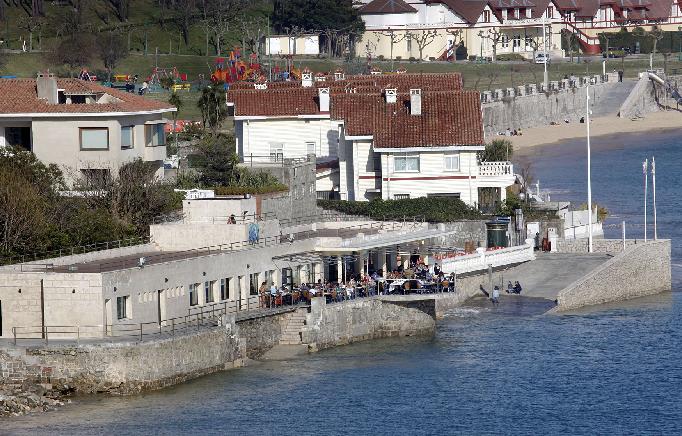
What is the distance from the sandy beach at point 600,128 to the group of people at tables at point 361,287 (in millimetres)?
73771

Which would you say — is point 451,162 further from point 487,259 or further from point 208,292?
point 208,292

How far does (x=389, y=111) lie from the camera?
8819 centimetres

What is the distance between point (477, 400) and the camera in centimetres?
5997

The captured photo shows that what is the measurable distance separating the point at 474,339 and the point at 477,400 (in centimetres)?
859

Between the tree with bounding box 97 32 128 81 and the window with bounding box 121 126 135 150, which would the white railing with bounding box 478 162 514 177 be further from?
the tree with bounding box 97 32 128 81

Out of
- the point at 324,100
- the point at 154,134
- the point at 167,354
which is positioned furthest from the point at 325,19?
the point at 167,354

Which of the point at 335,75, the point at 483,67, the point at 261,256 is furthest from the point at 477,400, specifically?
the point at 483,67

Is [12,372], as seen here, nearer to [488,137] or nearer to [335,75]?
[335,75]

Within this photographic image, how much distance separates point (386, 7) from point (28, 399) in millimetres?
136327

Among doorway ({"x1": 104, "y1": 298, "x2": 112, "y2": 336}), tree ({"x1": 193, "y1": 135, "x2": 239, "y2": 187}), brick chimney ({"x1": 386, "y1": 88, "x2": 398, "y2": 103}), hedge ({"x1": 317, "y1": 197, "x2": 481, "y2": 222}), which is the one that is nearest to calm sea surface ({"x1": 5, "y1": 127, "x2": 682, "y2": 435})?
doorway ({"x1": 104, "y1": 298, "x2": 112, "y2": 336})

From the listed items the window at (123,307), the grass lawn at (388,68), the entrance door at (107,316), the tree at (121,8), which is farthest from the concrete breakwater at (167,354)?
the tree at (121,8)

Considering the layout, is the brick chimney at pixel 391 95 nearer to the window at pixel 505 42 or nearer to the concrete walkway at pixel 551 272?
the concrete walkway at pixel 551 272

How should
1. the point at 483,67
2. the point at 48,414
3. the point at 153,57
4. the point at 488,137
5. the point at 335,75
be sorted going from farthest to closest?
the point at 483,67, the point at 153,57, the point at 488,137, the point at 335,75, the point at 48,414

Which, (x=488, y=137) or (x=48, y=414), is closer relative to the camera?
(x=48, y=414)
